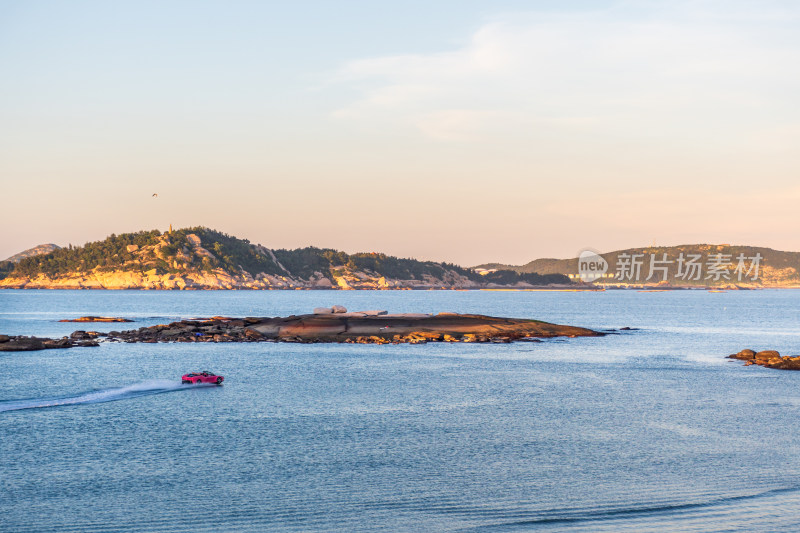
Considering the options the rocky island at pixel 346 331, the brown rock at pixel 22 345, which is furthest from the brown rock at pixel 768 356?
the brown rock at pixel 22 345

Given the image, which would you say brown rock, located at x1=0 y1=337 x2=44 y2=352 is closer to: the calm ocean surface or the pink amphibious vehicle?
the calm ocean surface

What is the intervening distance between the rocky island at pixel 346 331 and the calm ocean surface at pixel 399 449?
28.9m

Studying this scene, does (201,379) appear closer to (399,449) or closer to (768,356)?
(399,449)

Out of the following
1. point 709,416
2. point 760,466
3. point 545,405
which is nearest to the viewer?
point 760,466

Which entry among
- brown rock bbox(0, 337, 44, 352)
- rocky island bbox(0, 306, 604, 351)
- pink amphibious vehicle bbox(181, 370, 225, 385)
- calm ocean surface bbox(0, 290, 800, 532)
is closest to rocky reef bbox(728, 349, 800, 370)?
calm ocean surface bbox(0, 290, 800, 532)

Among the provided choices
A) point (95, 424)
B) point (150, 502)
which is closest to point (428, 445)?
point (150, 502)

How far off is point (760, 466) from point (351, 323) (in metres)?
74.7

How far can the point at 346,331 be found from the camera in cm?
9562

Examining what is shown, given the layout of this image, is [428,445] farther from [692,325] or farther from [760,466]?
[692,325]

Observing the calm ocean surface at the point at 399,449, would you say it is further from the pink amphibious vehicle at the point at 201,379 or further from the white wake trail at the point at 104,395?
the pink amphibious vehicle at the point at 201,379

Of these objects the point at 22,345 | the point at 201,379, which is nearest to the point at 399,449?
the point at 201,379

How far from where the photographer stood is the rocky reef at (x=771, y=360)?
6359cm

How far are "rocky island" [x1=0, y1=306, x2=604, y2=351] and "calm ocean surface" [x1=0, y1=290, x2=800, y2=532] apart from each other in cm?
2889

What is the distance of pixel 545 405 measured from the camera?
41.9 meters
